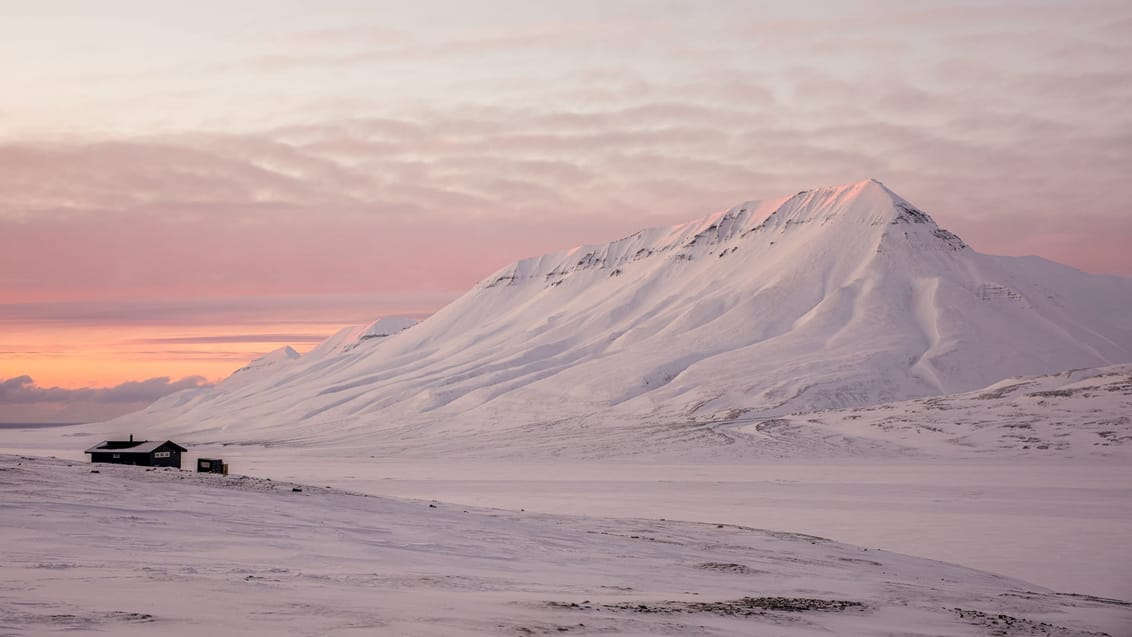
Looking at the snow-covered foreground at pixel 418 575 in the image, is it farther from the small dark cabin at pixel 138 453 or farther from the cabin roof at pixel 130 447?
the cabin roof at pixel 130 447

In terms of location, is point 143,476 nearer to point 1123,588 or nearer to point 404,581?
point 404,581

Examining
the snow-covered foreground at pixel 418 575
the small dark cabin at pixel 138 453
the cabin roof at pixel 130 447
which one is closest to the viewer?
the snow-covered foreground at pixel 418 575

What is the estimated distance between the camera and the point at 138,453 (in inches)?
2721

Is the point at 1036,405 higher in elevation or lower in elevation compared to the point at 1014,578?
higher

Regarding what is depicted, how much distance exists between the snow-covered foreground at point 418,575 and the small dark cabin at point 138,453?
91.3 feet

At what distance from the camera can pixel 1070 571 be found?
34.8m

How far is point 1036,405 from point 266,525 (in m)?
111

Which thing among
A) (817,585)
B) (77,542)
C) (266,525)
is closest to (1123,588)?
(817,585)

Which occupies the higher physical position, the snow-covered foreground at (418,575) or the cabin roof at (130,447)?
the cabin roof at (130,447)

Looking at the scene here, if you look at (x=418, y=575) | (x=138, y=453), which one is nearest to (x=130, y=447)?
(x=138, y=453)

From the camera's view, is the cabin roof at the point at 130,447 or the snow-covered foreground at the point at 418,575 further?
the cabin roof at the point at 130,447

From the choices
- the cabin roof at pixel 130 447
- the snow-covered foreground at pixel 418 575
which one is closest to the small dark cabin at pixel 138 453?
the cabin roof at pixel 130 447

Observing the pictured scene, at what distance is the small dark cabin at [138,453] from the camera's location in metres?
68.9

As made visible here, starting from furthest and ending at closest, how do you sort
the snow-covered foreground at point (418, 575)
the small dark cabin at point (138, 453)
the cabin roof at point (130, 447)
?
the cabin roof at point (130, 447) < the small dark cabin at point (138, 453) < the snow-covered foreground at point (418, 575)
